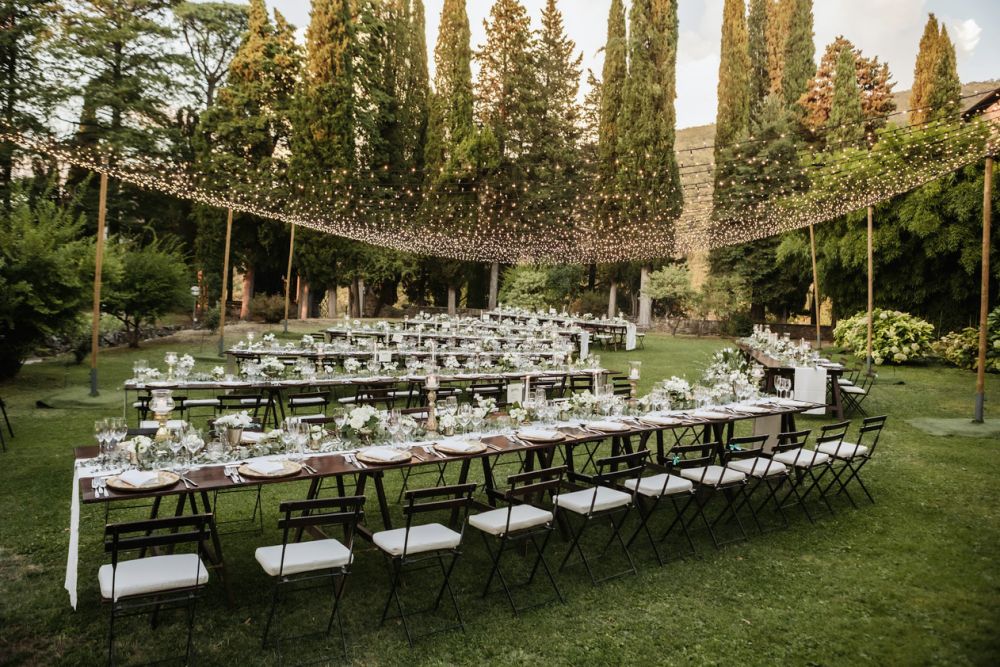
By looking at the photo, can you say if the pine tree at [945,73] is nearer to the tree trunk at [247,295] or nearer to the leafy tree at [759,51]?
the leafy tree at [759,51]

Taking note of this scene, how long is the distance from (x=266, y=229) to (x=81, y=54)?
7385 millimetres

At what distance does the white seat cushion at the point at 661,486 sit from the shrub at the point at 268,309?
19177 mm

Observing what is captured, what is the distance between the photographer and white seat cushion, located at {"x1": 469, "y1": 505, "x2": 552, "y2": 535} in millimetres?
3838

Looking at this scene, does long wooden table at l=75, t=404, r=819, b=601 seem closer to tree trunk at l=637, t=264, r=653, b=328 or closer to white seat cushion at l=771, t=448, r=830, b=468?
white seat cushion at l=771, t=448, r=830, b=468

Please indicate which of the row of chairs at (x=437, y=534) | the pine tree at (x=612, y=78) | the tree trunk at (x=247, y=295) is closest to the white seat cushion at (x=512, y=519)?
the row of chairs at (x=437, y=534)

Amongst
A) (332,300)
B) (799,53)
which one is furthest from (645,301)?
(799,53)

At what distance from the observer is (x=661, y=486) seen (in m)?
4.63

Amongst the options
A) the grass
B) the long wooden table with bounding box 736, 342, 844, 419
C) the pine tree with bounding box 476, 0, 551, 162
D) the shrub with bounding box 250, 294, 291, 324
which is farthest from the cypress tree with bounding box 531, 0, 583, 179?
the grass

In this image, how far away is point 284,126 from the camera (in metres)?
23.8

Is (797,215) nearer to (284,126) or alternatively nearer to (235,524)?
(235,524)

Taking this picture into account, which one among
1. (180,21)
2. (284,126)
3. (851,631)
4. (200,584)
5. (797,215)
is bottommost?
(851,631)

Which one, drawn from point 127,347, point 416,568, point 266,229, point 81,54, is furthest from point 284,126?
point 416,568

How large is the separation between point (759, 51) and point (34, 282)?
100 feet

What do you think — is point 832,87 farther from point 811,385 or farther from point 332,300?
point 811,385
